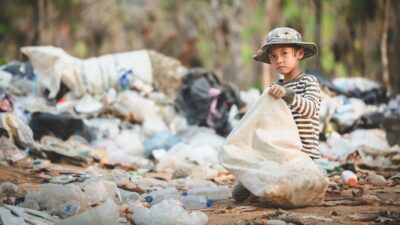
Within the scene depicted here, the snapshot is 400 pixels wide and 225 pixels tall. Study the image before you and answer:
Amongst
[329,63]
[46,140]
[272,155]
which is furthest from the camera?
[329,63]

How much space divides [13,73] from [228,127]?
2679mm

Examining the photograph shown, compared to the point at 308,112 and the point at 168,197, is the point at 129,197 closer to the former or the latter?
the point at 168,197

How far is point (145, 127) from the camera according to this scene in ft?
20.7

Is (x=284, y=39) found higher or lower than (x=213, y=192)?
higher

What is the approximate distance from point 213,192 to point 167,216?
119 centimetres

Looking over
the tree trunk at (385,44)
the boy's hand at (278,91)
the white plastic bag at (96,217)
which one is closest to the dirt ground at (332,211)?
the white plastic bag at (96,217)

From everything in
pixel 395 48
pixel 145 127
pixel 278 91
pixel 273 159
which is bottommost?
pixel 145 127

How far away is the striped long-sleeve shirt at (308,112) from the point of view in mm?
3094

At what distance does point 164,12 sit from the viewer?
23.8 m

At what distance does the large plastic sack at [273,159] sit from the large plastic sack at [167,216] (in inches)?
19.4

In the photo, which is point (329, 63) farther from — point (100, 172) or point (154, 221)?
point (154, 221)

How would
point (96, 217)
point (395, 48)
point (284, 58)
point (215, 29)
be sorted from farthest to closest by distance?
point (215, 29)
point (395, 48)
point (284, 58)
point (96, 217)

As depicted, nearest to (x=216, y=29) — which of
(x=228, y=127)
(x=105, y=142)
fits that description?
(x=228, y=127)

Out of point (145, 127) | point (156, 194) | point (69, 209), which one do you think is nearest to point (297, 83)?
point (156, 194)
